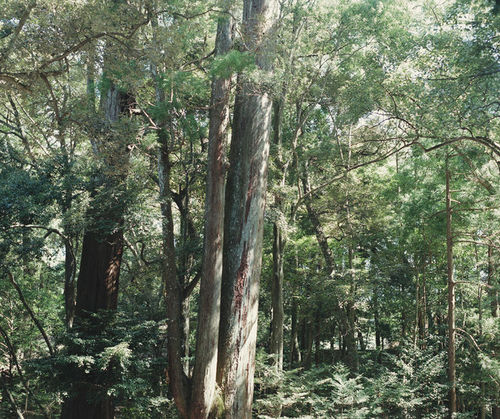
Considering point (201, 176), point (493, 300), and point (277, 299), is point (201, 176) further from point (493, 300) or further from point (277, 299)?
point (493, 300)

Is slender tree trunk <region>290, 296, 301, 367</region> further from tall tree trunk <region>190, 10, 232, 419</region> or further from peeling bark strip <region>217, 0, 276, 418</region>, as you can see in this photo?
tall tree trunk <region>190, 10, 232, 419</region>

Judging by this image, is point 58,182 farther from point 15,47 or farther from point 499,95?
point 499,95

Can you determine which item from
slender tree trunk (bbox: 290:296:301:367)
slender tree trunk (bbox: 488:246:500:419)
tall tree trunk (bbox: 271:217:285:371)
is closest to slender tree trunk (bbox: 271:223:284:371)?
tall tree trunk (bbox: 271:217:285:371)

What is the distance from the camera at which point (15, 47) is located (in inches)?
224

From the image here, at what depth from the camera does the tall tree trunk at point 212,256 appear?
5.57 m

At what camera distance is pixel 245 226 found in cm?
621

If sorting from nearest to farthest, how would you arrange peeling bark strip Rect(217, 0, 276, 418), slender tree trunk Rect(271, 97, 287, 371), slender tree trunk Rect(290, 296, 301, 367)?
peeling bark strip Rect(217, 0, 276, 418) → slender tree trunk Rect(271, 97, 287, 371) → slender tree trunk Rect(290, 296, 301, 367)

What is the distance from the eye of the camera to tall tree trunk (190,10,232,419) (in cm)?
557

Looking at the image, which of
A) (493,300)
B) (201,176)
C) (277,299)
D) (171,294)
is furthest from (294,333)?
(171,294)

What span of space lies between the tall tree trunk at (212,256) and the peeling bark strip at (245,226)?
278 millimetres

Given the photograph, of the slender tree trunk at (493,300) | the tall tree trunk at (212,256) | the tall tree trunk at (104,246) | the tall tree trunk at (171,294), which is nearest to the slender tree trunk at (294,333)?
the slender tree trunk at (493,300)

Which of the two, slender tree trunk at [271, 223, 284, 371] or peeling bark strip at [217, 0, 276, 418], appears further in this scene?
slender tree trunk at [271, 223, 284, 371]

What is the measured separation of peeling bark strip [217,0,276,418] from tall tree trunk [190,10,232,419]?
0.91 ft

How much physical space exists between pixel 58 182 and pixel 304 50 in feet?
20.7
